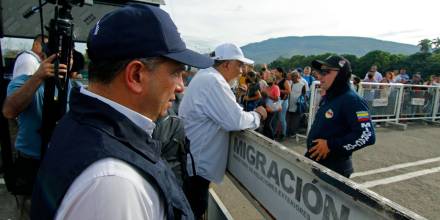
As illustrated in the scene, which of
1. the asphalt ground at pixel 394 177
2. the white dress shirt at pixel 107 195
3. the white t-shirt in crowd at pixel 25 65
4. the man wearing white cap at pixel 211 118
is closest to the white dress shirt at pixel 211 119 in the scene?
the man wearing white cap at pixel 211 118

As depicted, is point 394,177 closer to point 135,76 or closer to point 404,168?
point 404,168

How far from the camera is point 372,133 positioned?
2723 mm

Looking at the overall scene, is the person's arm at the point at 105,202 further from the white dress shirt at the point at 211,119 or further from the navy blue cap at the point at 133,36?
the white dress shirt at the point at 211,119

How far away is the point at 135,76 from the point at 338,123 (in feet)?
7.34

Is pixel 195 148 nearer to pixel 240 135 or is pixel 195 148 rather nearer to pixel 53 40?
pixel 240 135

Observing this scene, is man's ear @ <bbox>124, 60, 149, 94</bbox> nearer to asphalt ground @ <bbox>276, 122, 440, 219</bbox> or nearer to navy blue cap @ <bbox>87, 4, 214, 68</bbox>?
navy blue cap @ <bbox>87, 4, 214, 68</bbox>

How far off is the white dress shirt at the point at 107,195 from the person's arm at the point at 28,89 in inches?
63.1

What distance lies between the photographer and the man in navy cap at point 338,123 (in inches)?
105

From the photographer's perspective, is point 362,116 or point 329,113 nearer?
point 362,116

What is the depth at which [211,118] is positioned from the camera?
268 cm

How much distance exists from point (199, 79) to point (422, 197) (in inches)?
168

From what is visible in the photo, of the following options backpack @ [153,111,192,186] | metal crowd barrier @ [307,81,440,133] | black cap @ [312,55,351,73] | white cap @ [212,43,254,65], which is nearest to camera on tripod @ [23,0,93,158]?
backpack @ [153,111,192,186]

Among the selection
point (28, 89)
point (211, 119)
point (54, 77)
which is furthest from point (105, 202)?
point (211, 119)

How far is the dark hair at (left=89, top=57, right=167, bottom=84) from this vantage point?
3.20 feet
